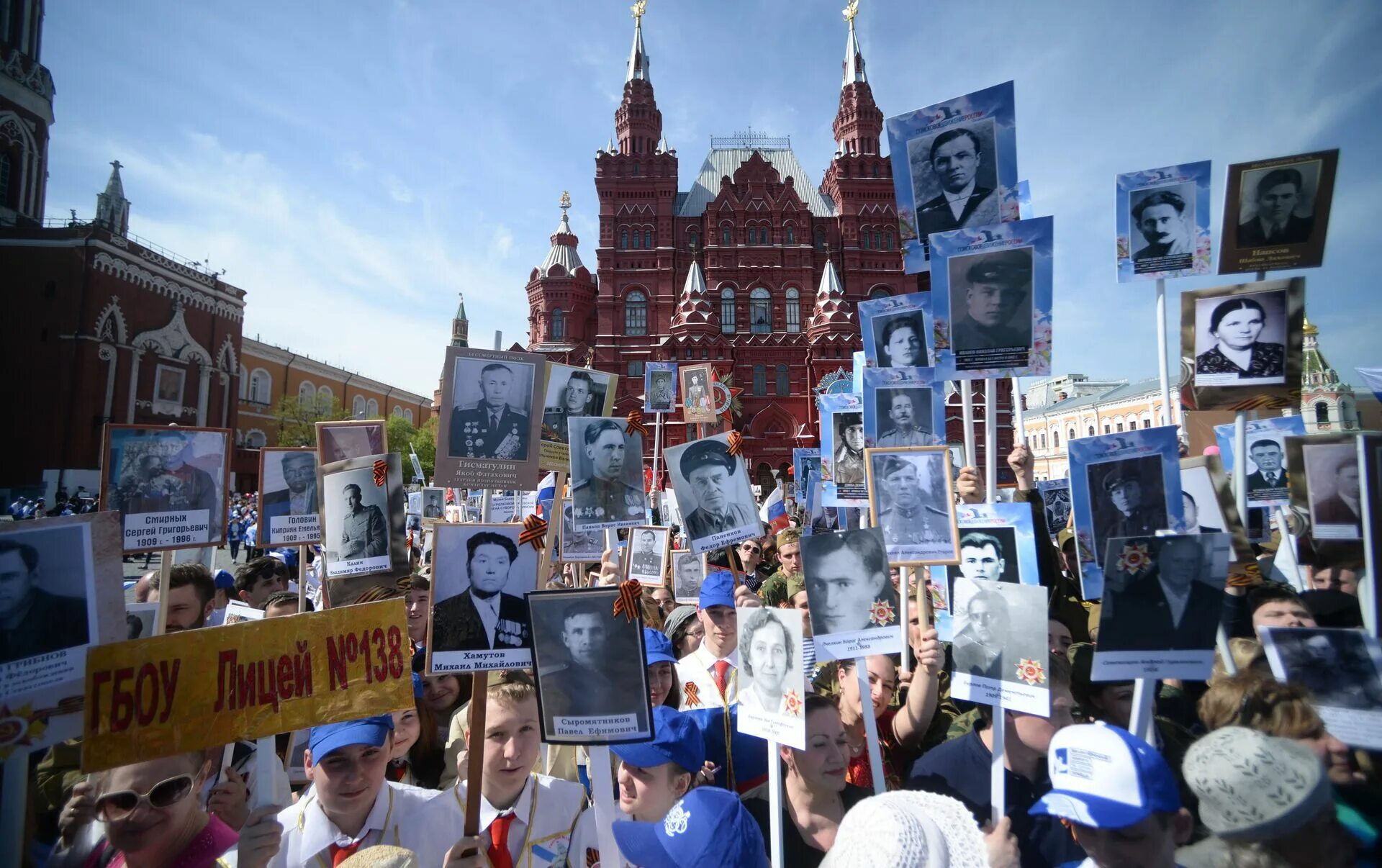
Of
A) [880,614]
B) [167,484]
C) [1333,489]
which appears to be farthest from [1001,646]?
[167,484]

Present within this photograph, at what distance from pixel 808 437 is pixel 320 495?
3279 cm

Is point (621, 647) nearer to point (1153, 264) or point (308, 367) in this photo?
point (1153, 264)

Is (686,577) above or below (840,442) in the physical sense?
below

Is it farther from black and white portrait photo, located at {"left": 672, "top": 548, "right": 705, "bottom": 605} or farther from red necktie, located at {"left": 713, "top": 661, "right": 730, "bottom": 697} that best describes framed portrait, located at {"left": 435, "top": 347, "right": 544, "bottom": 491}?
black and white portrait photo, located at {"left": 672, "top": 548, "right": 705, "bottom": 605}

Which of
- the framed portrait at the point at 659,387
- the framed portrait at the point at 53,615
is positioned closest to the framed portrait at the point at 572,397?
the framed portrait at the point at 53,615

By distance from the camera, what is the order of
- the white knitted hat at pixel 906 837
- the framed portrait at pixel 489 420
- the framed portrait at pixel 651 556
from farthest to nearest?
the framed portrait at pixel 651 556 < the framed portrait at pixel 489 420 < the white knitted hat at pixel 906 837

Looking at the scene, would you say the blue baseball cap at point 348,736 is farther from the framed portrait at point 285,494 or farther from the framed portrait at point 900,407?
the framed portrait at point 900,407

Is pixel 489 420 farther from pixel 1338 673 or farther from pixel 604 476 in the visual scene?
pixel 1338 673

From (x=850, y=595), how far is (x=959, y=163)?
296 centimetres

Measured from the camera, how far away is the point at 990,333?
154 inches

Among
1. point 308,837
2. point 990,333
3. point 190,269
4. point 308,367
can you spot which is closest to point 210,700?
point 308,837

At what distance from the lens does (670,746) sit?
2.62 m

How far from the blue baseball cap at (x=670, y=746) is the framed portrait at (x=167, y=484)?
10.4ft

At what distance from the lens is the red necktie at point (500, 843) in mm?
2619
